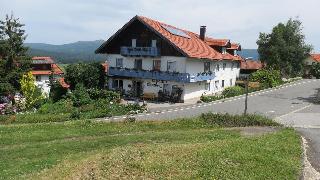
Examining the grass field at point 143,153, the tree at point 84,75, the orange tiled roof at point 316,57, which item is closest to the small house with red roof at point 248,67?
the orange tiled roof at point 316,57

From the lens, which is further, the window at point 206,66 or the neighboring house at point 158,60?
the window at point 206,66

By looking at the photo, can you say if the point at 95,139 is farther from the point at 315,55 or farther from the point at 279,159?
the point at 315,55

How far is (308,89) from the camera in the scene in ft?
229

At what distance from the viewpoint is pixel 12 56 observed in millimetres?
57031

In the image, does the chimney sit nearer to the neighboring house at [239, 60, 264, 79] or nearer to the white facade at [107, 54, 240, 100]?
the white facade at [107, 54, 240, 100]

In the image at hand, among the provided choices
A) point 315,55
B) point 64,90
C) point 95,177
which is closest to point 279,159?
point 95,177

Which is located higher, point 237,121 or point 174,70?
point 174,70

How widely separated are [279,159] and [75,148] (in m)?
13.1

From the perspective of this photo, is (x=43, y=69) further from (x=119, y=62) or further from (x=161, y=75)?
(x=161, y=75)

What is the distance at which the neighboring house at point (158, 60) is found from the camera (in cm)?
5718

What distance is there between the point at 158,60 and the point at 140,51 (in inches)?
104

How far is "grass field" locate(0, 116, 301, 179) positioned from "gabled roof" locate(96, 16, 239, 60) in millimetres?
20454

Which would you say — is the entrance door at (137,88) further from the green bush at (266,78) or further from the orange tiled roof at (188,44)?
the green bush at (266,78)

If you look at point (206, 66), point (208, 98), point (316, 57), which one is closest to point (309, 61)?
point (316, 57)
